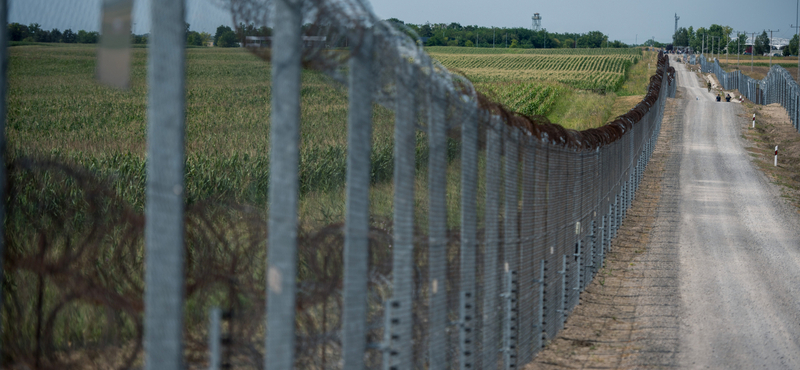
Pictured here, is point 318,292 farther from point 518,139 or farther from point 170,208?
point 518,139

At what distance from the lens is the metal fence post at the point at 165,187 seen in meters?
2.06

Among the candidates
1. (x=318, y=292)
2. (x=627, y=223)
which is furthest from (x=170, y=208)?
(x=627, y=223)

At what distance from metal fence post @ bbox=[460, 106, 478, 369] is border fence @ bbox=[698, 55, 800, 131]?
37151mm

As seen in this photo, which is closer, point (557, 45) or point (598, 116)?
point (598, 116)

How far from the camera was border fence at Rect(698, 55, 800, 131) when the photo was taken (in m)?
38.9

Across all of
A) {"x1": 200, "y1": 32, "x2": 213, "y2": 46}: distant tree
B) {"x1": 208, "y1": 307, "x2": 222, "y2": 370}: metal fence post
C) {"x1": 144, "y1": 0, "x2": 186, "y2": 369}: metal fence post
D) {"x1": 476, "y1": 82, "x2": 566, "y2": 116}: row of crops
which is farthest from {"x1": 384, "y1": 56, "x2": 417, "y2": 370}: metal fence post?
{"x1": 476, "y1": 82, "x2": 566, "y2": 116}: row of crops

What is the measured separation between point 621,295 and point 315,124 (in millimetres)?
6004

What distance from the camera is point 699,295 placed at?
10.1 meters

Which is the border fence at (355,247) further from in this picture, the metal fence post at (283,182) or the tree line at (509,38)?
the tree line at (509,38)

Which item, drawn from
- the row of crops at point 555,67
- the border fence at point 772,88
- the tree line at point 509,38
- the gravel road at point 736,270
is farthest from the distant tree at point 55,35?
the tree line at point 509,38

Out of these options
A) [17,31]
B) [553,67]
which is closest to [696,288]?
[17,31]

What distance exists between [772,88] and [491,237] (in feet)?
187

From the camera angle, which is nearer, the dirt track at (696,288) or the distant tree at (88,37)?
the distant tree at (88,37)

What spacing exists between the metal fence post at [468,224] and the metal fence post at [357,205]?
1.58m
